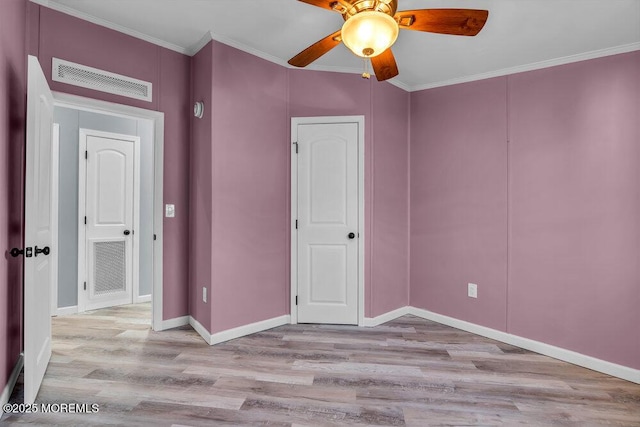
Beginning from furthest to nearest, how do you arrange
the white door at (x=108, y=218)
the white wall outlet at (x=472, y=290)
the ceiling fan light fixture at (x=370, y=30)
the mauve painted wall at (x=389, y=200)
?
the white door at (x=108, y=218) < the mauve painted wall at (x=389, y=200) < the white wall outlet at (x=472, y=290) < the ceiling fan light fixture at (x=370, y=30)

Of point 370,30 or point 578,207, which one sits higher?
point 370,30

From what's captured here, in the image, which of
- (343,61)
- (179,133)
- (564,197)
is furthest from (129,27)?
(564,197)

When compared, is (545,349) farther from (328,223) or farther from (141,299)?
(141,299)

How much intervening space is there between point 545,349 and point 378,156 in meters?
2.27

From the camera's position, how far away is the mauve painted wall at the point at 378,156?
11.5 ft

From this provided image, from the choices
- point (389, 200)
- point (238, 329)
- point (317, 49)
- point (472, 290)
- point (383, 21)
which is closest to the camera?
point (383, 21)

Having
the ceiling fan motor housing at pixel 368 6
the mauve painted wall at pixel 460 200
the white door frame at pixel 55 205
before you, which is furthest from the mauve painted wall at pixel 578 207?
the white door frame at pixel 55 205

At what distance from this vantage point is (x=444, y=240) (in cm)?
368

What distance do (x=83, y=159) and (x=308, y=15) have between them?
9.77 ft

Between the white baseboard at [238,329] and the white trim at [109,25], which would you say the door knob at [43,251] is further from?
the white trim at [109,25]

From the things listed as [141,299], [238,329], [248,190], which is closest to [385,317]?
[238,329]

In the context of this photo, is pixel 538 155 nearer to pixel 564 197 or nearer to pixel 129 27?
pixel 564 197

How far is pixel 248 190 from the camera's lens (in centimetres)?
320

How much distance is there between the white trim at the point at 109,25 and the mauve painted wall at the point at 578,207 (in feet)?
10.3
